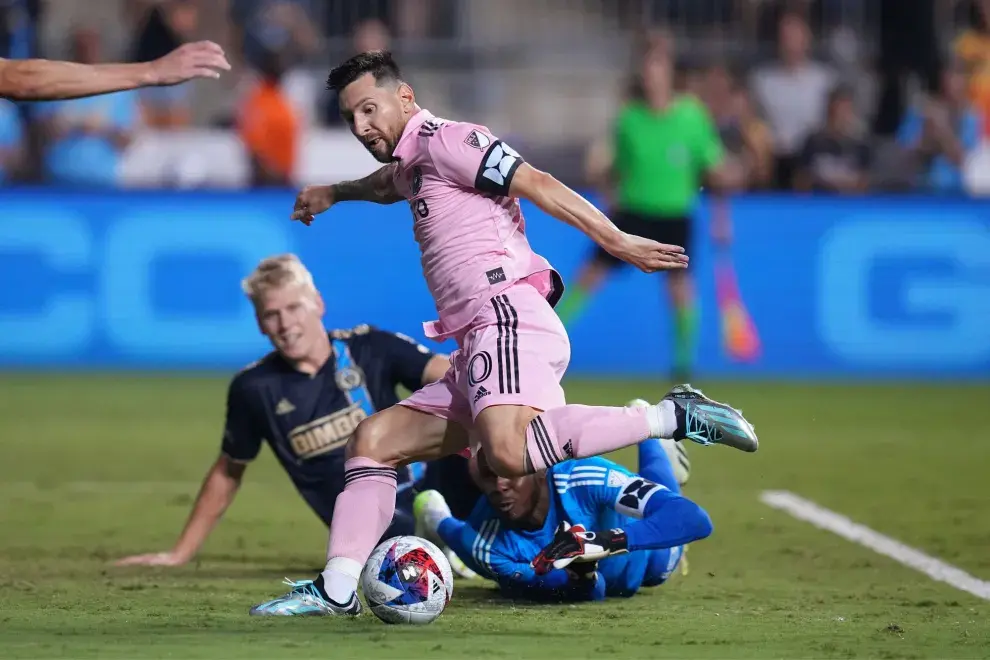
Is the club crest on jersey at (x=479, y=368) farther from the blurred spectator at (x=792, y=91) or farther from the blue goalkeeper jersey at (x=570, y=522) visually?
the blurred spectator at (x=792, y=91)

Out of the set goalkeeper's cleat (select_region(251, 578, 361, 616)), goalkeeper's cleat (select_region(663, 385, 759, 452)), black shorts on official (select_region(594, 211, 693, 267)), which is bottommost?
goalkeeper's cleat (select_region(251, 578, 361, 616))

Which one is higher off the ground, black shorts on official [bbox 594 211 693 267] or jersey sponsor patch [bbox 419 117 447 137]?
black shorts on official [bbox 594 211 693 267]

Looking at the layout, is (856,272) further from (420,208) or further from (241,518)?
(420,208)

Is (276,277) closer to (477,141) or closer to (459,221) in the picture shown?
(459,221)

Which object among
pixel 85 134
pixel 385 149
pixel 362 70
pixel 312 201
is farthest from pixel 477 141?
pixel 85 134

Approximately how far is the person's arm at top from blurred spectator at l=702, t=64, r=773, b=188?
10.7m

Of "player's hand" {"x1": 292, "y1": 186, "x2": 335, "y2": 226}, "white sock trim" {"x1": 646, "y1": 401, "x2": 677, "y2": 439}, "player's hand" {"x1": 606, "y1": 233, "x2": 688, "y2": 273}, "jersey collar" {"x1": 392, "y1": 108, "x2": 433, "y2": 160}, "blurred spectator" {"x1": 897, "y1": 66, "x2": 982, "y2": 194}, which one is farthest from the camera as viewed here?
"blurred spectator" {"x1": 897, "y1": 66, "x2": 982, "y2": 194}

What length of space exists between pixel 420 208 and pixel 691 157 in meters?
8.88

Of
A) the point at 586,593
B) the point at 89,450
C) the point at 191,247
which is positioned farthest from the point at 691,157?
the point at 586,593

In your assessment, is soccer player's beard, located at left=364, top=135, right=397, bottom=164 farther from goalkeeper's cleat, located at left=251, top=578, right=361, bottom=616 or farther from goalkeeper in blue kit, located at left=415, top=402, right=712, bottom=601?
goalkeeper's cleat, located at left=251, top=578, right=361, bottom=616

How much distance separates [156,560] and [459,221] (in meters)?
2.33

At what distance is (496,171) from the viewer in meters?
5.71

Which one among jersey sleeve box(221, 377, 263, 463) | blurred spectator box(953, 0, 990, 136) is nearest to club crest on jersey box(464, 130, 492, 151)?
jersey sleeve box(221, 377, 263, 463)

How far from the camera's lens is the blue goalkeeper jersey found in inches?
242
